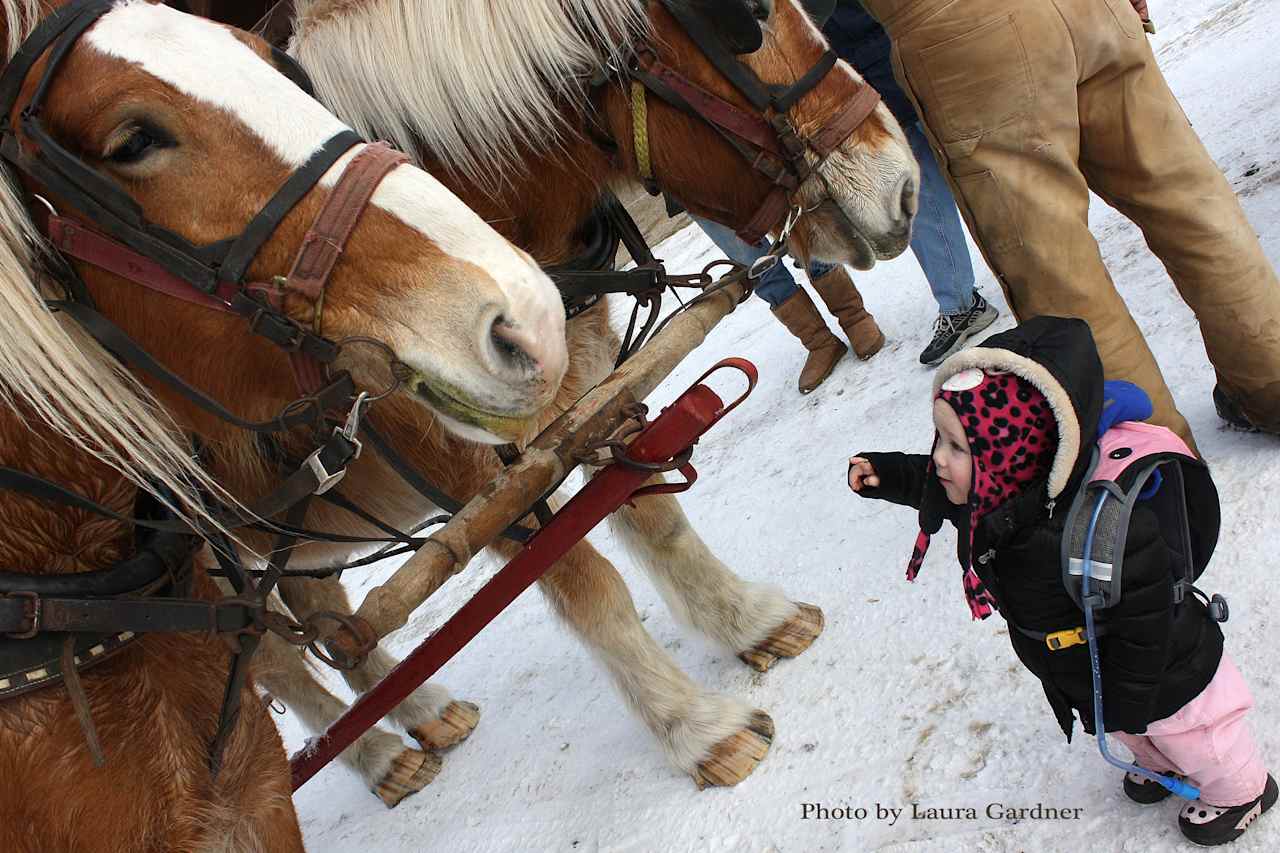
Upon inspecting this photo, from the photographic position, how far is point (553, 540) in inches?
69.2

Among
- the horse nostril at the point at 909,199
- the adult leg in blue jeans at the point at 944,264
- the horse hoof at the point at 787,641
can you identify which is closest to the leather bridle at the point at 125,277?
the horse nostril at the point at 909,199

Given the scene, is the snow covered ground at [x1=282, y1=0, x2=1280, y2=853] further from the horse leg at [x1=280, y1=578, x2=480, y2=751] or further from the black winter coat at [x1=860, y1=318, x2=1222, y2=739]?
the black winter coat at [x1=860, y1=318, x2=1222, y2=739]

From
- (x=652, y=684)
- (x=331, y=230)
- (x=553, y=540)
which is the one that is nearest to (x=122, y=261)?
(x=331, y=230)

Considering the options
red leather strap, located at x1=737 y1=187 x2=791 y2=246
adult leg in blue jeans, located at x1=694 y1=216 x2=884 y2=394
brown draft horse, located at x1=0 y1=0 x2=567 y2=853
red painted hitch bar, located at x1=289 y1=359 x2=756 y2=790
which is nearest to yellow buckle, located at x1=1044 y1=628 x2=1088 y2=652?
red painted hitch bar, located at x1=289 y1=359 x2=756 y2=790

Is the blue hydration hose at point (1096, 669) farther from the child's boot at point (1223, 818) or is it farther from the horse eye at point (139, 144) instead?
the horse eye at point (139, 144)

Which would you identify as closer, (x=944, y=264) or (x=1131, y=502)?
(x=1131, y=502)

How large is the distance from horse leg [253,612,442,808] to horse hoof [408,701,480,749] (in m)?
0.05

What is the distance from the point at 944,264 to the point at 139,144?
123 inches

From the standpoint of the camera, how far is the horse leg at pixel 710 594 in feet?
8.59

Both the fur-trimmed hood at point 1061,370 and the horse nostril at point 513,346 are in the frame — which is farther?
the fur-trimmed hood at point 1061,370

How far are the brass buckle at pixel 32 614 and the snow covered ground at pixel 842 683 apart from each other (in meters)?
1.47

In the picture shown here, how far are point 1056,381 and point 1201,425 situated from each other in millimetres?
1473

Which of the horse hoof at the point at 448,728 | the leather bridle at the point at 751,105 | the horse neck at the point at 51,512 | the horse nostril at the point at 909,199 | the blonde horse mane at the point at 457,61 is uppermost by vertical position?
the blonde horse mane at the point at 457,61

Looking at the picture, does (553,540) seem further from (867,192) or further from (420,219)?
(867,192)
